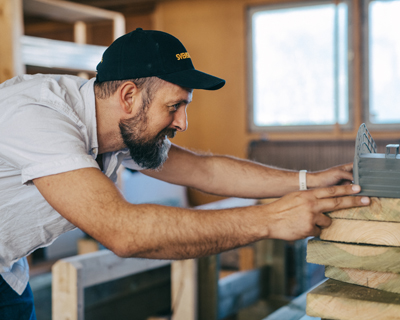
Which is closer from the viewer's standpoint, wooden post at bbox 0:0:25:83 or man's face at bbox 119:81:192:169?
man's face at bbox 119:81:192:169

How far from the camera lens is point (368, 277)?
96cm

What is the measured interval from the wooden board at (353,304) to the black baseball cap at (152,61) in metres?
0.57

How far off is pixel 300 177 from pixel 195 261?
70 cm

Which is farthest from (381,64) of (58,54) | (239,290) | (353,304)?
(353,304)

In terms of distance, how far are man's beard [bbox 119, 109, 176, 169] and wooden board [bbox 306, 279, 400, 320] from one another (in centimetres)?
58

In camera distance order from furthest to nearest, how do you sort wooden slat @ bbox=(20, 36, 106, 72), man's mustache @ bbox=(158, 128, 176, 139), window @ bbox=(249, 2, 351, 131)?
window @ bbox=(249, 2, 351, 131) → wooden slat @ bbox=(20, 36, 106, 72) → man's mustache @ bbox=(158, 128, 176, 139)

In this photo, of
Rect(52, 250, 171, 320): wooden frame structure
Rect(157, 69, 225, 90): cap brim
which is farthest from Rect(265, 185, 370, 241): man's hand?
Rect(52, 250, 171, 320): wooden frame structure

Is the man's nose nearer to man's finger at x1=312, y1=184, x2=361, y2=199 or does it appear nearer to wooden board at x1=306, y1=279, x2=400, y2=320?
man's finger at x1=312, y1=184, x2=361, y2=199

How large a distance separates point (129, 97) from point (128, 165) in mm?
344

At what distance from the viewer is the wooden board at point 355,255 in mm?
911

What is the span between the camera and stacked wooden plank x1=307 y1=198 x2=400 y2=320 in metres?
0.88

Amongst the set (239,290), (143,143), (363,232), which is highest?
(143,143)

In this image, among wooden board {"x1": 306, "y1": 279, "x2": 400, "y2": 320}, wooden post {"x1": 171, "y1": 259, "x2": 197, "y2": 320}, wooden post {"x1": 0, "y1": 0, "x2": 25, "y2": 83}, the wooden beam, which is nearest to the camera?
wooden board {"x1": 306, "y1": 279, "x2": 400, "y2": 320}

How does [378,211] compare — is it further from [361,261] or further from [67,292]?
[67,292]
